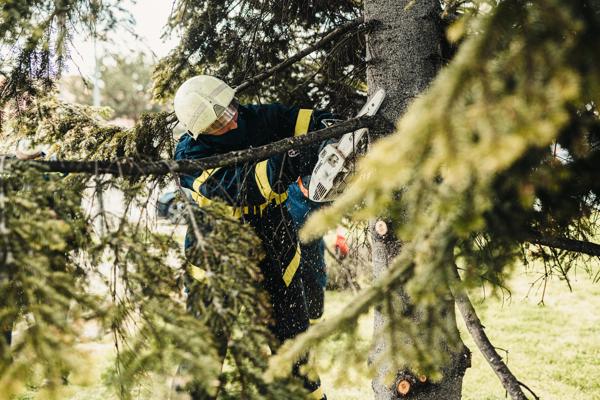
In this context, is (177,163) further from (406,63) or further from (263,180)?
(406,63)

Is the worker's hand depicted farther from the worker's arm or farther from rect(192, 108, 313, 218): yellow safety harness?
rect(192, 108, 313, 218): yellow safety harness

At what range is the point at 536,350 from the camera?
560 cm

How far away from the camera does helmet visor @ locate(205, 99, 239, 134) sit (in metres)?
3.10

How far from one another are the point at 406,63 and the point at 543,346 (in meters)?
4.60

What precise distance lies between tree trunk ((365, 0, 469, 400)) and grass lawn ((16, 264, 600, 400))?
0.91 m

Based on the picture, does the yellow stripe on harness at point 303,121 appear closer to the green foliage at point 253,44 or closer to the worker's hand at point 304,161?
the worker's hand at point 304,161

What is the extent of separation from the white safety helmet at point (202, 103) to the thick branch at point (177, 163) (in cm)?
107

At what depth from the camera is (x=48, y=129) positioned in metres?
3.41

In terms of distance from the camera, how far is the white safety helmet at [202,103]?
9.94 ft

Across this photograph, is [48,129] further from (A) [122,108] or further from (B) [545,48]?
(A) [122,108]

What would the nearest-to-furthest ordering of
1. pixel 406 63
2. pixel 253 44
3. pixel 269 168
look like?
pixel 406 63 → pixel 269 168 → pixel 253 44

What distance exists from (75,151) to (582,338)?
588 centimetres

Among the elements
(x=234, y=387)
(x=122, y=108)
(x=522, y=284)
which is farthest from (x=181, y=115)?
(x=122, y=108)

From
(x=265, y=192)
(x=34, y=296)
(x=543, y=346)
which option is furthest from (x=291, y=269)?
(x=543, y=346)
